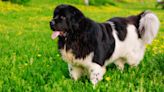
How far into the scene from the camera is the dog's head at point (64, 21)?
20.7ft

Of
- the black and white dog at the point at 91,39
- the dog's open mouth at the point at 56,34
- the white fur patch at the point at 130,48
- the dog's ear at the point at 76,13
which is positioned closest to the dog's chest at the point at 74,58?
the black and white dog at the point at 91,39

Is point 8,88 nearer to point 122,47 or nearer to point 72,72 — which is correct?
point 72,72

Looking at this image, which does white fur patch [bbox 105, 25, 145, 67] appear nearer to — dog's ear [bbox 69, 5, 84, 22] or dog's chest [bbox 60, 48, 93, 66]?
dog's chest [bbox 60, 48, 93, 66]

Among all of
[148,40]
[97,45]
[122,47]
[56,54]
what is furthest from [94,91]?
[56,54]

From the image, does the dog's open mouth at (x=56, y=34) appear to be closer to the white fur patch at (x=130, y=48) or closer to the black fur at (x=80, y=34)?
the black fur at (x=80, y=34)

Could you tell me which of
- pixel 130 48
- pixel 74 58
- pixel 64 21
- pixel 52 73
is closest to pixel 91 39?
pixel 74 58

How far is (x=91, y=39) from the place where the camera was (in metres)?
6.62

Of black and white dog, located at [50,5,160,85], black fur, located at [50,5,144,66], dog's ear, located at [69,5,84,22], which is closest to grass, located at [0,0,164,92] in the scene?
black and white dog, located at [50,5,160,85]

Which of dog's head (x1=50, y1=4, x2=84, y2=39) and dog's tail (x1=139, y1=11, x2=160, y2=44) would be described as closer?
dog's head (x1=50, y1=4, x2=84, y2=39)

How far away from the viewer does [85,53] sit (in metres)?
6.59

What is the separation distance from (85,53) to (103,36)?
55cm

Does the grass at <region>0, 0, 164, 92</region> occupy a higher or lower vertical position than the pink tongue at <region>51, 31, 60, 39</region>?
lower

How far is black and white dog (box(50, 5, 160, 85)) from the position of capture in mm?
6402

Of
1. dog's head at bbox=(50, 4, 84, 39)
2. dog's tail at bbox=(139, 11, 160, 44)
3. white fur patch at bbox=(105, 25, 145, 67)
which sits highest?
dog's head at bbox=(50, 4, 84, 39)
